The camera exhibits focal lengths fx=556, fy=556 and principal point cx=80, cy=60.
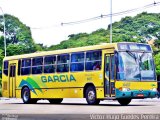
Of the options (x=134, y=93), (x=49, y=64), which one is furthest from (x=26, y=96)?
(x=134, y=93)

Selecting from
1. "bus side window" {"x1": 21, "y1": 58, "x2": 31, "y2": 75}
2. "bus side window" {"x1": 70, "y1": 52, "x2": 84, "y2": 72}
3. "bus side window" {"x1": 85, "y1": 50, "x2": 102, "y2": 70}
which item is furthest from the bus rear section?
"bus side window" {"x1": 21, "y1": 58, "x2": 31, "y2": 75}

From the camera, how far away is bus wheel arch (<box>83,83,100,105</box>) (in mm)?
26808

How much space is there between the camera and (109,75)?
85.5 feet

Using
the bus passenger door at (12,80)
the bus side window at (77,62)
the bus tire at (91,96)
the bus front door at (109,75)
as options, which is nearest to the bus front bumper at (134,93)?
the bus front door at (109,75)

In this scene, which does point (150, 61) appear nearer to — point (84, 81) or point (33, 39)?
point (84, 81)

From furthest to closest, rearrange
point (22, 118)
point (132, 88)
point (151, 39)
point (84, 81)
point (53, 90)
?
point (151, 39), point (53, 90), point (84, 81), point (132, 88), point (22, 118)

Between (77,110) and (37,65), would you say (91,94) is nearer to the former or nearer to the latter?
(77,110)

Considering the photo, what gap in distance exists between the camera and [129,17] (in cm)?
8800

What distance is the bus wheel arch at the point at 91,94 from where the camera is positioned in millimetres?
26808

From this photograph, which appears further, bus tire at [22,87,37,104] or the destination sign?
bus tire at [22,87,37,104]

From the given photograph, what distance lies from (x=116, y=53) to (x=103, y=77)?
137 centimetres

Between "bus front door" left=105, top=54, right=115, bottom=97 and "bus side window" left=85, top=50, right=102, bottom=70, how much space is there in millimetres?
513

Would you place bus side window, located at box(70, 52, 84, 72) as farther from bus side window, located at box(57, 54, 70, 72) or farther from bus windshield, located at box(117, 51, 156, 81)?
bus windshield, located at box(117, 51, 156, 81)

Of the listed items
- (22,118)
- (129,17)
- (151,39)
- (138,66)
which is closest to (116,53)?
(138,66)
